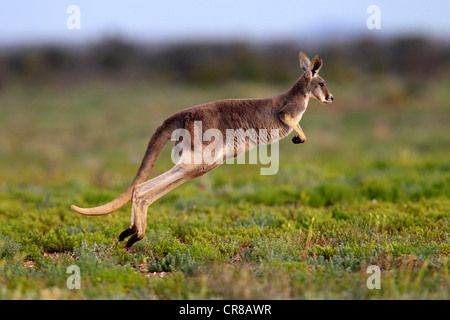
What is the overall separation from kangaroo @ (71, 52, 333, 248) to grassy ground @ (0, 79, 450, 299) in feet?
2.08

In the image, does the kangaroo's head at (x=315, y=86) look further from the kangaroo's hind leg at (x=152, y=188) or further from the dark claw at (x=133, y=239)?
the dark claw at (x=133, y=239)

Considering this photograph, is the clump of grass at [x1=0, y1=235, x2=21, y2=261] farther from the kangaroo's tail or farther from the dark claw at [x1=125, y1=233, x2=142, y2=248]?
the dark claw at [x1=125, y1=233, x2=142, y2=248]

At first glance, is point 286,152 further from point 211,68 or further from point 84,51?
point 84,51

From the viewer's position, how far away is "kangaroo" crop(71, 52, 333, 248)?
5934 mm

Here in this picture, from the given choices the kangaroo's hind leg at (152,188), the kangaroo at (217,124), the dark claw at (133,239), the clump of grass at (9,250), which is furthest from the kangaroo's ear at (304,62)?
the clump of grass at (9,250)

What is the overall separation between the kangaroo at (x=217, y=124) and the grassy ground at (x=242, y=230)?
634 mm

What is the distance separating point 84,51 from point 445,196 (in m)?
55.9

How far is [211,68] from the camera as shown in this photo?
1671 inches

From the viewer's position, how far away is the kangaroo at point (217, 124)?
5934 mm

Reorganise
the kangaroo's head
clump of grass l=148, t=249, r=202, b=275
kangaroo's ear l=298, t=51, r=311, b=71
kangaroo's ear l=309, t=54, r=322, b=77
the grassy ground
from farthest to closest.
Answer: kangaroo's ear l=298, t=51, r=311, b=71 → the kangaroo's head → kangaroo's ear l=309, t=54, r=322, b=77 → clump of grass l=148, t=249, r=202, b=275 → the grassy ground

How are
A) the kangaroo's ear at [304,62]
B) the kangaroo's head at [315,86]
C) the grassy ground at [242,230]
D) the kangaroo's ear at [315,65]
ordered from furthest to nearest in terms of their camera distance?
the kangaroo's ear at [304,62] → the kangaroo's head at [315,86] → the kangaroo's ear at [315,65] → the grassy ground at [242,230]

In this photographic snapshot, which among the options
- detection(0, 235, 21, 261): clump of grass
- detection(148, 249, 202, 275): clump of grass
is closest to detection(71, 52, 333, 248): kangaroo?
detection(148, 249, 202, 275): clump of grass

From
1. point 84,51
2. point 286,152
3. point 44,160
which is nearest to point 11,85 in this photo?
point 84,51

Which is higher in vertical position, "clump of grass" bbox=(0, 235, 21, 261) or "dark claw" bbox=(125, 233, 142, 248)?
"dark claw" bbox=(125, 233, 142, 248)
